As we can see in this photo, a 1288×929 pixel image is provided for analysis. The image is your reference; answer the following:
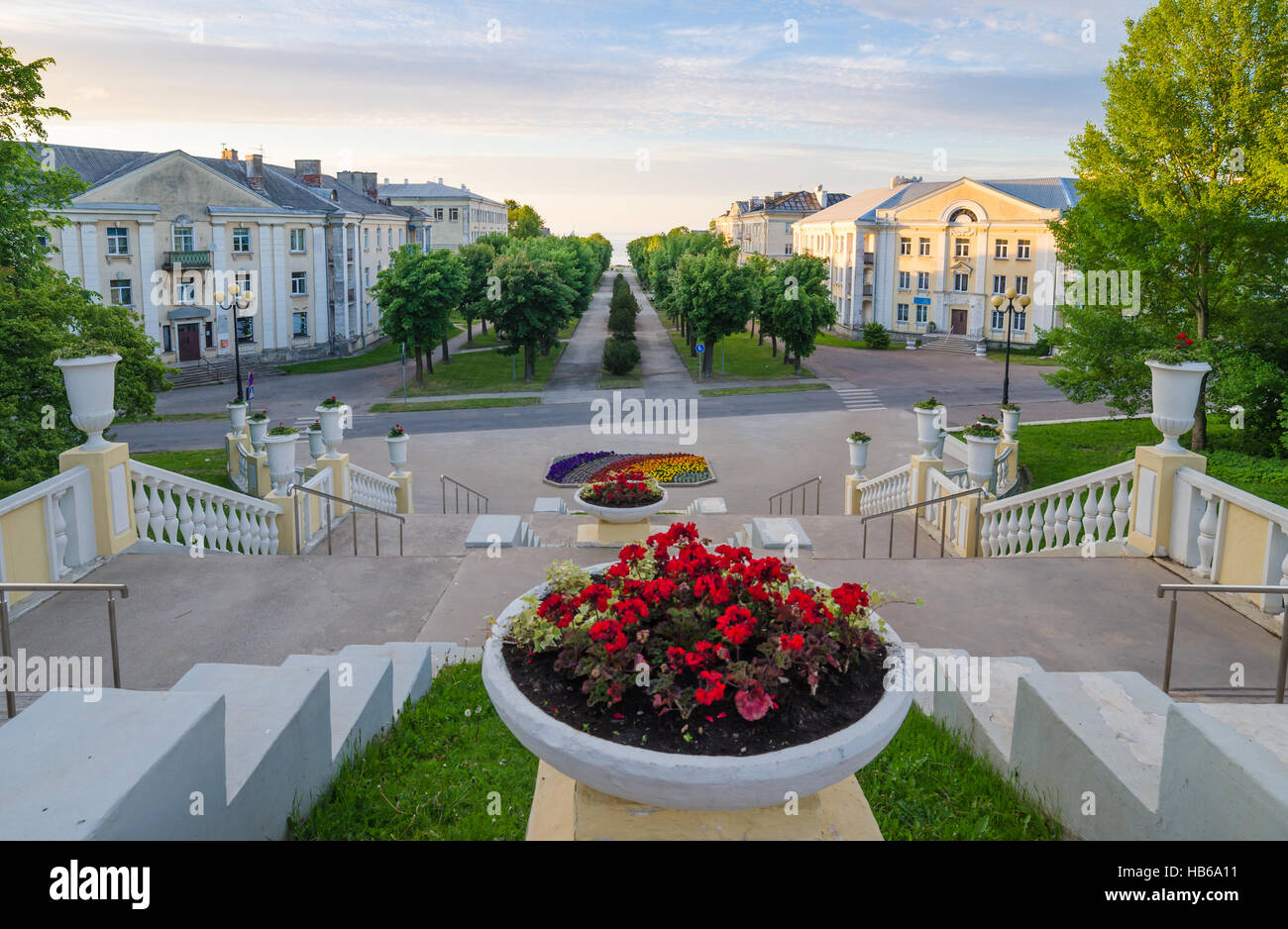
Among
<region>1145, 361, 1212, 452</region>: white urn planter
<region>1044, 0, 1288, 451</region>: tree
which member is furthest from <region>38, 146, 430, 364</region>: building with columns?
<region>1145, 361, 1212, 452</region>: white urn planter

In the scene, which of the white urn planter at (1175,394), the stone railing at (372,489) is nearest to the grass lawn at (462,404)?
the stone railing at (372,489)

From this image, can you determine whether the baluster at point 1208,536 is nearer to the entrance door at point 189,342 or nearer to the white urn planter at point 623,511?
the white urn planter at point 623,511

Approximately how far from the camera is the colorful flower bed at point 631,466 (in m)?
27.7

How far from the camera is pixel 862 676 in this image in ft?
14.3

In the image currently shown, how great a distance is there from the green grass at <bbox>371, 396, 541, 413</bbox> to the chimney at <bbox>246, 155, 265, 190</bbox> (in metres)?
17.9

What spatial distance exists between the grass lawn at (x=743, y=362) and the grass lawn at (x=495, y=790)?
144 ft

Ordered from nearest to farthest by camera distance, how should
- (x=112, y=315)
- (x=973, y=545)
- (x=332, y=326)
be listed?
(x=973, y=545)
(x=112, y=315)
(x=332, y=326)

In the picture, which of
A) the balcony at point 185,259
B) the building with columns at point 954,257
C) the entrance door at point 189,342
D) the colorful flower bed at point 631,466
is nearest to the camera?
the colorful flower bed at point 631,466

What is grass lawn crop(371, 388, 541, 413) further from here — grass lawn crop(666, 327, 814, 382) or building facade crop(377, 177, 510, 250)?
building facade crop(377, 177, 510, 250)

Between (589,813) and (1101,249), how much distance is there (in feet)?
82.3

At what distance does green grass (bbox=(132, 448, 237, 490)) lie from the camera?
87.4ft

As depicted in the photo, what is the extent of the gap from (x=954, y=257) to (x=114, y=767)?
65.9 m
